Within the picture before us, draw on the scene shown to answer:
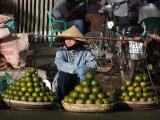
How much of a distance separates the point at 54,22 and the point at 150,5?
280 cm

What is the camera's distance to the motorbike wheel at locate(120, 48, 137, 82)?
38.5ft

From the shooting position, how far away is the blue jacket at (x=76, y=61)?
9.73m

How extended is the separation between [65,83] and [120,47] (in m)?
2.71

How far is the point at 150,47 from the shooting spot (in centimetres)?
1263

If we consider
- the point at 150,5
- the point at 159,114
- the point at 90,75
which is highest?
the point at 150,5

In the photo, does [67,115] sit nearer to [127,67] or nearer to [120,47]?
[127,67]

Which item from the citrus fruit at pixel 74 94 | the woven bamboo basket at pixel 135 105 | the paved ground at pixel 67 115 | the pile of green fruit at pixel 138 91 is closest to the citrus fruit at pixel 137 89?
the pile of green fruit at pixel 138 91

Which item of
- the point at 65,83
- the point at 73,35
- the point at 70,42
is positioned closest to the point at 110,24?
the point at 73,35

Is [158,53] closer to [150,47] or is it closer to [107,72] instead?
[150,47]

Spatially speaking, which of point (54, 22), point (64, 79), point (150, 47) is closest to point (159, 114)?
point (64, 79)

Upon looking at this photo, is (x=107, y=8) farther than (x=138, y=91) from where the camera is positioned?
Yes

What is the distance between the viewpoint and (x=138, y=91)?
9.85 metres

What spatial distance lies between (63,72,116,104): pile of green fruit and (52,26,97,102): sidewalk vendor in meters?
0.23

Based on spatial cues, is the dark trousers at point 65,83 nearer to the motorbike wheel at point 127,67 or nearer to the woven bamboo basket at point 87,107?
the woven bamboo basket at point 87,107
